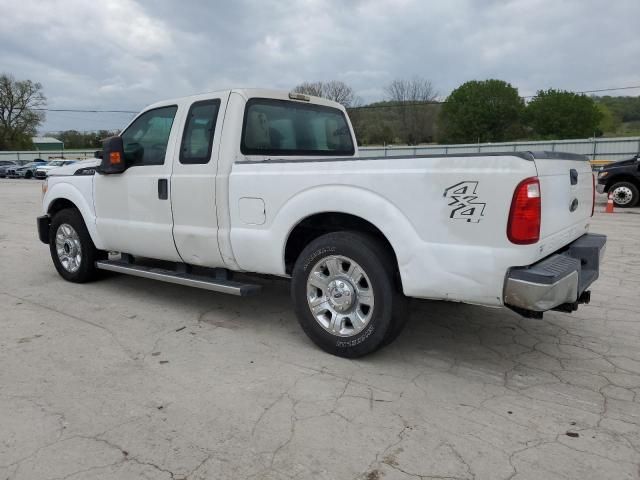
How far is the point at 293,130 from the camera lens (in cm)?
486

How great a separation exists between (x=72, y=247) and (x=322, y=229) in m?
3.38

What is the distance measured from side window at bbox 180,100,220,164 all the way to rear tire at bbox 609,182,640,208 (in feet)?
40.0

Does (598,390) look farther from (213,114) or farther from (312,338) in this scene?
(213,114)

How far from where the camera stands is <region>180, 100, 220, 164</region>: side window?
174 inches

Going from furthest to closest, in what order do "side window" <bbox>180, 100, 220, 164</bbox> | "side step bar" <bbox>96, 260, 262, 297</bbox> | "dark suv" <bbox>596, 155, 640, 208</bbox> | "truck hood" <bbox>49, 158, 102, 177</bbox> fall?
"dark suv" <bbox>596, 155, 640, 208</bbox>
"truck hood" <bbox>49, 158, 102, 177</bbox>
"side window" <bbox>180, 100, 220, 164</bbox>
"side step bar" <bbox>96, 260, 262, 297</bbox>

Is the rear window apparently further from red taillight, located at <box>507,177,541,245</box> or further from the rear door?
red taillight, located at <box>507,177,541,245</box>

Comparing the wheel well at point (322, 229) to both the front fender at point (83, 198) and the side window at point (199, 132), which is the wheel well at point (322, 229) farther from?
the front fender at point (83, 198)

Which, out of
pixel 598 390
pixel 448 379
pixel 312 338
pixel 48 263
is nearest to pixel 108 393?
pixel 312 338

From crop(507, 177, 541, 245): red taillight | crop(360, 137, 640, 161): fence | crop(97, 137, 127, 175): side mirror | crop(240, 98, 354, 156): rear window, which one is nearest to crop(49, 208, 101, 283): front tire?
crop(97, 137, 127, 175): side mirror

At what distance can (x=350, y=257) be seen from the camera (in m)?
3.56

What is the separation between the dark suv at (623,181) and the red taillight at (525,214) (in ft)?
39.2

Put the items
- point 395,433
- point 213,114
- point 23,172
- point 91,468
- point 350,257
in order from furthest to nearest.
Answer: point 23,172 < point 213,114 < point 350,257 < point 395,433 < point 91,468

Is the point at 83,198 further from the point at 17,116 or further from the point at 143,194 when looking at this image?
the point at 17,116

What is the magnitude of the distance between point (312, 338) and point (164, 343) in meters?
1.21
